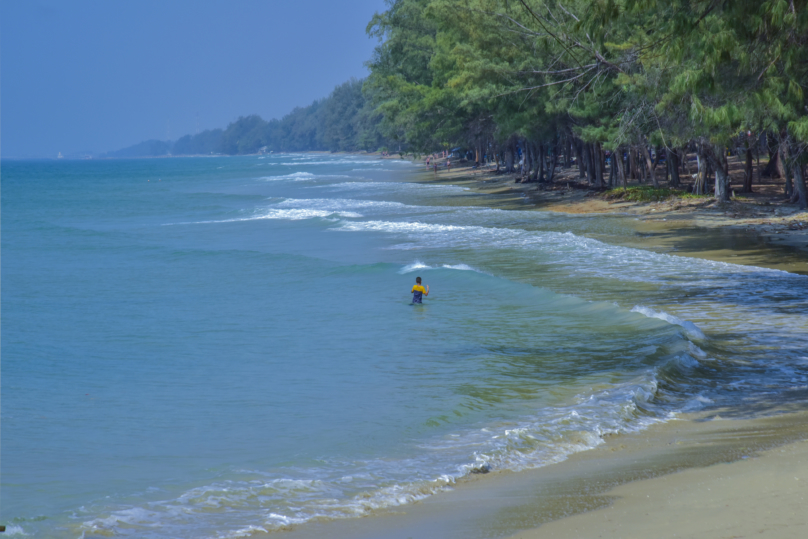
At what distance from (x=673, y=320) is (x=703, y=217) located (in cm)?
1550

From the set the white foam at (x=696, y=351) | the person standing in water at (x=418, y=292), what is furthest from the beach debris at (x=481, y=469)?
the person standing in water at (x=418, y=292)

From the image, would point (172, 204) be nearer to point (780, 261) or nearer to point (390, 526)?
point (780, 261)

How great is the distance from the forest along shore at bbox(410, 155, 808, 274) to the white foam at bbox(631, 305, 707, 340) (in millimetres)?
5130

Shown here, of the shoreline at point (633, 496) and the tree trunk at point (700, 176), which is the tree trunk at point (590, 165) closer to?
the tree trunk at point (700, 176)

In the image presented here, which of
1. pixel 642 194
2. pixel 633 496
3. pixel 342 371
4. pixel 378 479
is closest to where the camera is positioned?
pixel 633 496

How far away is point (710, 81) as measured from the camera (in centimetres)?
992

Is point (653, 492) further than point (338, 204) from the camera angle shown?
No

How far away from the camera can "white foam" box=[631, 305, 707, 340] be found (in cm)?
1174

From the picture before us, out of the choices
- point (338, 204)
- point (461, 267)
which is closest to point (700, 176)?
point (461, 267)

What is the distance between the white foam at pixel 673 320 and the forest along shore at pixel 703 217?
5130mm

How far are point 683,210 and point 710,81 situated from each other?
20.2 m

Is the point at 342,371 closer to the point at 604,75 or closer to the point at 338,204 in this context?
the point at 604,75

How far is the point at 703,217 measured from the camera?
26.8 meters

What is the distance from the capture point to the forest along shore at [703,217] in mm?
19719
